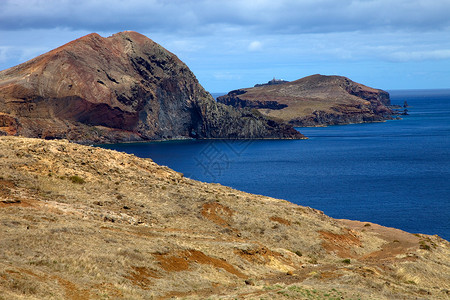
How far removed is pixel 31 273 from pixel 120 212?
17495mm

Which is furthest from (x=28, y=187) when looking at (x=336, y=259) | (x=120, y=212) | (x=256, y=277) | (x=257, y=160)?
(x=257, y=160)

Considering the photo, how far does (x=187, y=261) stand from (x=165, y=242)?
2716 mm

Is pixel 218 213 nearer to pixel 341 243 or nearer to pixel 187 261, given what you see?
pixel 341 243

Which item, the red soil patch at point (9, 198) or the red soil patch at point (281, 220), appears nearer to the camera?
the red soil patch at point (9, 198)

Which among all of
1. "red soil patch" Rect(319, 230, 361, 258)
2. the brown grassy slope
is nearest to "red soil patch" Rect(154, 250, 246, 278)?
the brown grassy slope

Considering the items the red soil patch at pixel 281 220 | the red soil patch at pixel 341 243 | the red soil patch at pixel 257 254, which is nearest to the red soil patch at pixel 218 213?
the red soil patch at pixel 281 220

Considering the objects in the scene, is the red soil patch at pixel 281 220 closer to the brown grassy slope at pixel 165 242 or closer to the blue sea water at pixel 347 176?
the brown grassy slope at pixel 165 242

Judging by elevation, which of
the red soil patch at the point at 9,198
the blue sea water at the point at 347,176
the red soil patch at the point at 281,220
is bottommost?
the blue sea water at the point at 347,176

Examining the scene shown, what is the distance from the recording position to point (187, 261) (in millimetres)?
31516

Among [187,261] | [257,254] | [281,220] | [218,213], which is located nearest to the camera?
[187,261]

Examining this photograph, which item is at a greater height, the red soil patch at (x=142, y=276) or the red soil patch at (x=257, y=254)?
the red soil patch at (x=142, y=276)

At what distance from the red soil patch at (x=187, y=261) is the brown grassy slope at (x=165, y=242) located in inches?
3.5

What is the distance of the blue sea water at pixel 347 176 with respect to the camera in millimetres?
86688

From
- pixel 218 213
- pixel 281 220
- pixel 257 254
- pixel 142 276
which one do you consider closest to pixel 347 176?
pixel 281 220
